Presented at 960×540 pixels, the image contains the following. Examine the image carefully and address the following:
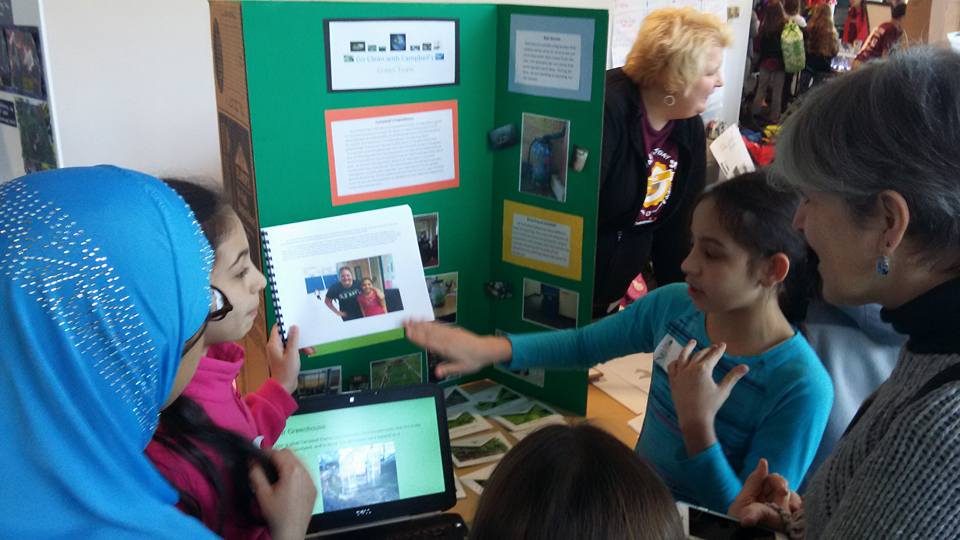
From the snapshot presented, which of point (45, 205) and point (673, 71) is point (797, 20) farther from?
point (45, 205)

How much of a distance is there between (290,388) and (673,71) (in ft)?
4.71

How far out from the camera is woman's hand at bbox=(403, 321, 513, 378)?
1459 mm

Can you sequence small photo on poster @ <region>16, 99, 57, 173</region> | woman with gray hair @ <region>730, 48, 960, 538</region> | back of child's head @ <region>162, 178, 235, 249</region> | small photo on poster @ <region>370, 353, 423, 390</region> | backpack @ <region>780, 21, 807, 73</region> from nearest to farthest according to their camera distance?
1. woman with gray hair @ <region>730, 48, 960, 538</region>
2. back of child's head @ <region>162, 178, 235, 249</region>
3. small photo on poster @ <region>370, 353, 423, 390</region>
4. small photo on poster @ <region>16, 99, 57, 173</region>
5. backpack @ <region>780, 21, 807, 73</region>

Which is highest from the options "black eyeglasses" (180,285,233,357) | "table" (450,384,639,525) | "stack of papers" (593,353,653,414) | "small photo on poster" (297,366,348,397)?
"black eyeglasses" (180,285,233,357)

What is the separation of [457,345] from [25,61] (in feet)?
3.76

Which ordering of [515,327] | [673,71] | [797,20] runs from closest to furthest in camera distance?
[515,327]
[673,71]
[797,20]

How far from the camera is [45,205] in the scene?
576 mm

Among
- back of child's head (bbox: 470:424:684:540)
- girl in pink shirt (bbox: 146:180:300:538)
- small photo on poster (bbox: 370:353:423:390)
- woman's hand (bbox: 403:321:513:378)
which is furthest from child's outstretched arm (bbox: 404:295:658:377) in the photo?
back of child's head (bbox: 470:424:684:540)

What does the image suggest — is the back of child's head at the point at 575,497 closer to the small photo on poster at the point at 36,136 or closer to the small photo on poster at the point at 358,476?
the small photo on poster at the point at 358,476

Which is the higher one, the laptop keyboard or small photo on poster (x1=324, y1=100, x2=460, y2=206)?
small photo on poster (x1=324, y1=100, x2=460, y2=206)

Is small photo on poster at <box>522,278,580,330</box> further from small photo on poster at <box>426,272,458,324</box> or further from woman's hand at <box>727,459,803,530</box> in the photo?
woman's hand at <box>727,459,803,530</box>

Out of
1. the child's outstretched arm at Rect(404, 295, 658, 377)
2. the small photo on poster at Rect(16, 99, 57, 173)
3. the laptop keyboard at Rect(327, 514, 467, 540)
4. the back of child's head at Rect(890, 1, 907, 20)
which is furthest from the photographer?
the back of child's head at Rect(890, 1, 907, 20)

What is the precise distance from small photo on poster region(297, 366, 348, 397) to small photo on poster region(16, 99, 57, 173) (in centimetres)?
78

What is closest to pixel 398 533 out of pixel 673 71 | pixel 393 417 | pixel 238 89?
pixel 393 417
